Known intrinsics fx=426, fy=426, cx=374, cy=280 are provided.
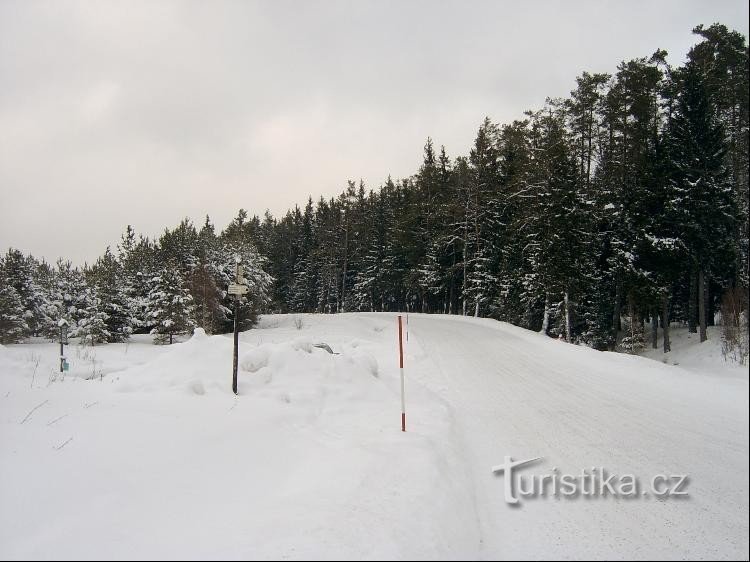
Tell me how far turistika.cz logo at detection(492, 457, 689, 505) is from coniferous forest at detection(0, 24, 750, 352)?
245 centimetres

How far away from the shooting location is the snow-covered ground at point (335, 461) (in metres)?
3.13

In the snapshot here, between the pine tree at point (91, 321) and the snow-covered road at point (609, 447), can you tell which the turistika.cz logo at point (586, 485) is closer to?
the snow-covered road at point (609, 447)

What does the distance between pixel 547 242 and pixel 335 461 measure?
19.6m

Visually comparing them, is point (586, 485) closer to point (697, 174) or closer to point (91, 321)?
point (697, 174)

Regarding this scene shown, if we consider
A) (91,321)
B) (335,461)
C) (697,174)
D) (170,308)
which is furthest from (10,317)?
(697,174)

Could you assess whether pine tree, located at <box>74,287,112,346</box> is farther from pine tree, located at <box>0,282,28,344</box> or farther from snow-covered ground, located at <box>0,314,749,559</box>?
snow-covered ground, located at <box>0,314,749,559</box>

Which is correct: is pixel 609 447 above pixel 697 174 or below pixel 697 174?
below

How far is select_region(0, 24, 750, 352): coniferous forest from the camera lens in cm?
874

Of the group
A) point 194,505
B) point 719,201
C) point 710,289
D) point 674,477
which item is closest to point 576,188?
point 710,289

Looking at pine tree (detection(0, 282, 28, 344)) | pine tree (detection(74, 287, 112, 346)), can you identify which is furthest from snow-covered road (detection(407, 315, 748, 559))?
pine tree (detection(0, 282, 28, 344))

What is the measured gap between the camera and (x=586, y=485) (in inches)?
186

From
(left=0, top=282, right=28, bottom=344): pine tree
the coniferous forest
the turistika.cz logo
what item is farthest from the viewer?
(left=0, top=282, right=28, bottom=344): pine tree

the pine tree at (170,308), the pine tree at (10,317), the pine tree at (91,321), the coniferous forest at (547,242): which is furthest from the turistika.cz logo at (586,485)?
the pine tree at (10,317)

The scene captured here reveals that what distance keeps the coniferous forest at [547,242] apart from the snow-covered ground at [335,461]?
214cm
